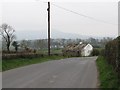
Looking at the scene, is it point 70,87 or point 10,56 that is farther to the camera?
point 10,56

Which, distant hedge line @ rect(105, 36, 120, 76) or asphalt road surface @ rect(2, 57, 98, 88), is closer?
asphalt road surface @ rect(2, 57, 98, 88)

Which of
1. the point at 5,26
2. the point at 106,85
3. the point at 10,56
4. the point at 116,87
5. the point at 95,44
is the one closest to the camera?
the point at 116,87

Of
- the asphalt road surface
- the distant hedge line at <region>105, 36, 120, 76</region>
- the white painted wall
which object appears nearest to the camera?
the asphalt road surface

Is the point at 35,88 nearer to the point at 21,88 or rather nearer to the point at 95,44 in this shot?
the point at 21,88

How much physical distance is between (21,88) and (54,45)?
96037mm

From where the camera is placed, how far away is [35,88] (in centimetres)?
1276

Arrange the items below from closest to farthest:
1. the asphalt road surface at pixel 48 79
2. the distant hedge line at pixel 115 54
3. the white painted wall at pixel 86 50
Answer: the asphalt road surface at pixel 48 79, the distant hedge line at pixel 115 54, the white painted wall at pixel 86 50

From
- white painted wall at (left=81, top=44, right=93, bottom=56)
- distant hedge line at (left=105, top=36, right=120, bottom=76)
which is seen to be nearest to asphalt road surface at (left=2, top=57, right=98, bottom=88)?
distant hedge line at (left=105, top=36, right=120, bottom=76)

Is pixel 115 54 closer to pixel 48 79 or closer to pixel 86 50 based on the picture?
pixel 48 79

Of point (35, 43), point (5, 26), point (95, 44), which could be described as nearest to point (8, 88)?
point (5, 26)

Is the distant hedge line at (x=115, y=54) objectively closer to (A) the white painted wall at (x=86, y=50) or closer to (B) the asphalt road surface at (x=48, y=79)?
(B) the asphalt road surface at (x=48, y=79)

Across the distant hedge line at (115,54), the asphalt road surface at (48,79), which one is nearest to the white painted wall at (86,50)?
the asphalt road surface at (48,79)

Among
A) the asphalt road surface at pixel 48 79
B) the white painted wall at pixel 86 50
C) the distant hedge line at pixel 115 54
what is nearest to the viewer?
the asphalt road surface at pixel 48 79

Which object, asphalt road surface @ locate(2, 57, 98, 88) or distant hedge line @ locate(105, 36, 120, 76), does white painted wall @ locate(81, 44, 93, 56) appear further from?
distant hedge line @ locate(105, 36, 120, 76)
